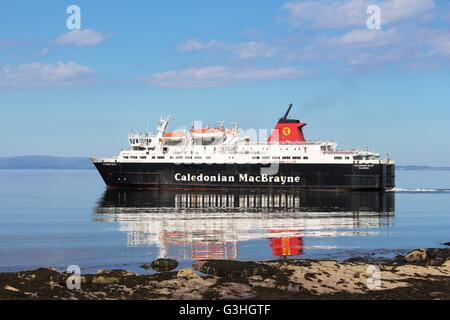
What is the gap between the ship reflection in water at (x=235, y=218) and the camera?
29594mm

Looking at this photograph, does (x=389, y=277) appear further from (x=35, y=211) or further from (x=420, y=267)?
(x=35, y=211)

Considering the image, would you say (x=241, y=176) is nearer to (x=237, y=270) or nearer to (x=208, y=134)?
(x=208, y=134)

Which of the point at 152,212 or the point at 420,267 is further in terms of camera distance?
the point at 152,212

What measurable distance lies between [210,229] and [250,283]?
18515 millimetres

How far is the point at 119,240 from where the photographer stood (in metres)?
31.2

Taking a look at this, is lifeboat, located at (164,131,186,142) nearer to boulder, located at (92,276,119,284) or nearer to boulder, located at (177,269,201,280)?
boulder, located at (177,269,201,280)

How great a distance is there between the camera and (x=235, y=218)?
42.2 m

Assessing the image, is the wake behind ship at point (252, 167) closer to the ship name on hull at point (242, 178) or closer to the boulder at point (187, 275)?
the ship name on hull at point (242, 178)

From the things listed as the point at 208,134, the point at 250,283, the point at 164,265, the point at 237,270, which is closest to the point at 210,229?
the point at 164,265

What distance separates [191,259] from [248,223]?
585 inches

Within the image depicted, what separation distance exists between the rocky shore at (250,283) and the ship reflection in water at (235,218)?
21.3 ft
